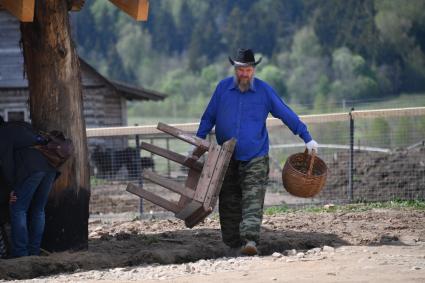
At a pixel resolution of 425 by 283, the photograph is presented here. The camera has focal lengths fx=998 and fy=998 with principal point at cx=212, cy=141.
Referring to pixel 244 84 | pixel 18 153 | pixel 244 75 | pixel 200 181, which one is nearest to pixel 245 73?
pixel 244 75

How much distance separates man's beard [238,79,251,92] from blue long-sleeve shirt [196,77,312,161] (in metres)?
0.04

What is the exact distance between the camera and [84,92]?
30.6 meters

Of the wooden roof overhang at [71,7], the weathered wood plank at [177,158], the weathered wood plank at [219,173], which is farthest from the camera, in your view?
the weathered wood plank at [177,158]

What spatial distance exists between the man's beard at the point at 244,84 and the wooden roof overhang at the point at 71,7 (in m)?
1.17

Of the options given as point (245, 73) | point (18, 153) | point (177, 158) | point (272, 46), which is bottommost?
point (177, 158)

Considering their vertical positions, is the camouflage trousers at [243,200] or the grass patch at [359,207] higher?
the camouflage trousers at [243,200]

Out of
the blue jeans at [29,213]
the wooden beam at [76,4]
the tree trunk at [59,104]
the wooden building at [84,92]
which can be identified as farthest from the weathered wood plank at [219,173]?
the wooden building at [84,92]

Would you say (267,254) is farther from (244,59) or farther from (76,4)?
(76,4)

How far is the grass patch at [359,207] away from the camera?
42.4 ft

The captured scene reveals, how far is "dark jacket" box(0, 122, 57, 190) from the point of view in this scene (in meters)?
9.09

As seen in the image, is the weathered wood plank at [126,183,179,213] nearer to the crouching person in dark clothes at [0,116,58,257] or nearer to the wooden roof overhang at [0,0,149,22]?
the crouching person in dark clothes at [0,116,58,257]

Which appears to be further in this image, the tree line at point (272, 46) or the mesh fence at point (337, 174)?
the tree line at point (272, 46)

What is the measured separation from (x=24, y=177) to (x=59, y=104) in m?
0.89

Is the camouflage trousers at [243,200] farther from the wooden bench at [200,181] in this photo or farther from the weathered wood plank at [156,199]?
the weathered wood plank at [156,199]
